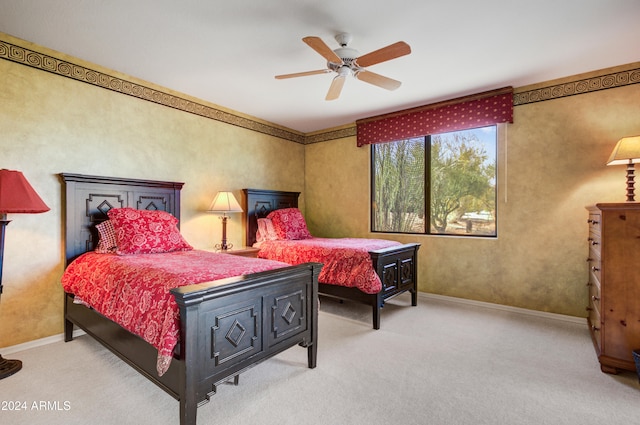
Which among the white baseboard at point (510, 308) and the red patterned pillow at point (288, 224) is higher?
the red patterned pillow at point (288, 224)

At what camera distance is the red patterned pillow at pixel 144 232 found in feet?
8.98

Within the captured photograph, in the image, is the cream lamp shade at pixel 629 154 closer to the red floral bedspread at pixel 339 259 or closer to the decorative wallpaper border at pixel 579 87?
the decorative wallpaper border at pixel 579 87

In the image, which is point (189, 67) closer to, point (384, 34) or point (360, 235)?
point (384, 34)

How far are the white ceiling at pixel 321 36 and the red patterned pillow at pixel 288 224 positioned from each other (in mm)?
1699

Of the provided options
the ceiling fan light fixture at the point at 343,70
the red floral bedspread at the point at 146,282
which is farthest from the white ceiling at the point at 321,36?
the red floral bedspread at the point at 146,282

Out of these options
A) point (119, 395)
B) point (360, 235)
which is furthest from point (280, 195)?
point (119, 395)

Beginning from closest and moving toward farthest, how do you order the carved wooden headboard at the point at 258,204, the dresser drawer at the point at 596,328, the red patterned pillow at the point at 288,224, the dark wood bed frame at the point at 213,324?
the dark wood bed frame at the point at 213,324 → the dresser drawer at the point at 596,328 → the red patterned pillow at the point at 288,224 → the carved wooden headboard at the point at 258,204

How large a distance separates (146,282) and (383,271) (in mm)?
2165

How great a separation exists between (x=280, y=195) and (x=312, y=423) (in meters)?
3.60

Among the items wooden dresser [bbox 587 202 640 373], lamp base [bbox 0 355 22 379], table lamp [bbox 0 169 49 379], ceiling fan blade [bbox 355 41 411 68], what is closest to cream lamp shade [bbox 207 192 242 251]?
table lamp [bbox 0 169 49 379]

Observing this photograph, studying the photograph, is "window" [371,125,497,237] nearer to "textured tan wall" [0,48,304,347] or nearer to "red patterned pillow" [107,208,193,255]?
"textured tan wall" [0,48,304,347]

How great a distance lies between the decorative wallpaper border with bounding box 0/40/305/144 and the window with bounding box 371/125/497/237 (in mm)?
2141

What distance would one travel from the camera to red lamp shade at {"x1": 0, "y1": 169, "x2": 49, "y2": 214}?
2.11 m

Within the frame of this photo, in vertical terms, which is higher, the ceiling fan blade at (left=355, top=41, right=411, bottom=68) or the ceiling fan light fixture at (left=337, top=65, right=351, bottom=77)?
the ceiling fan light fixture at (left=337, top=65, right=351, bottom=77)
